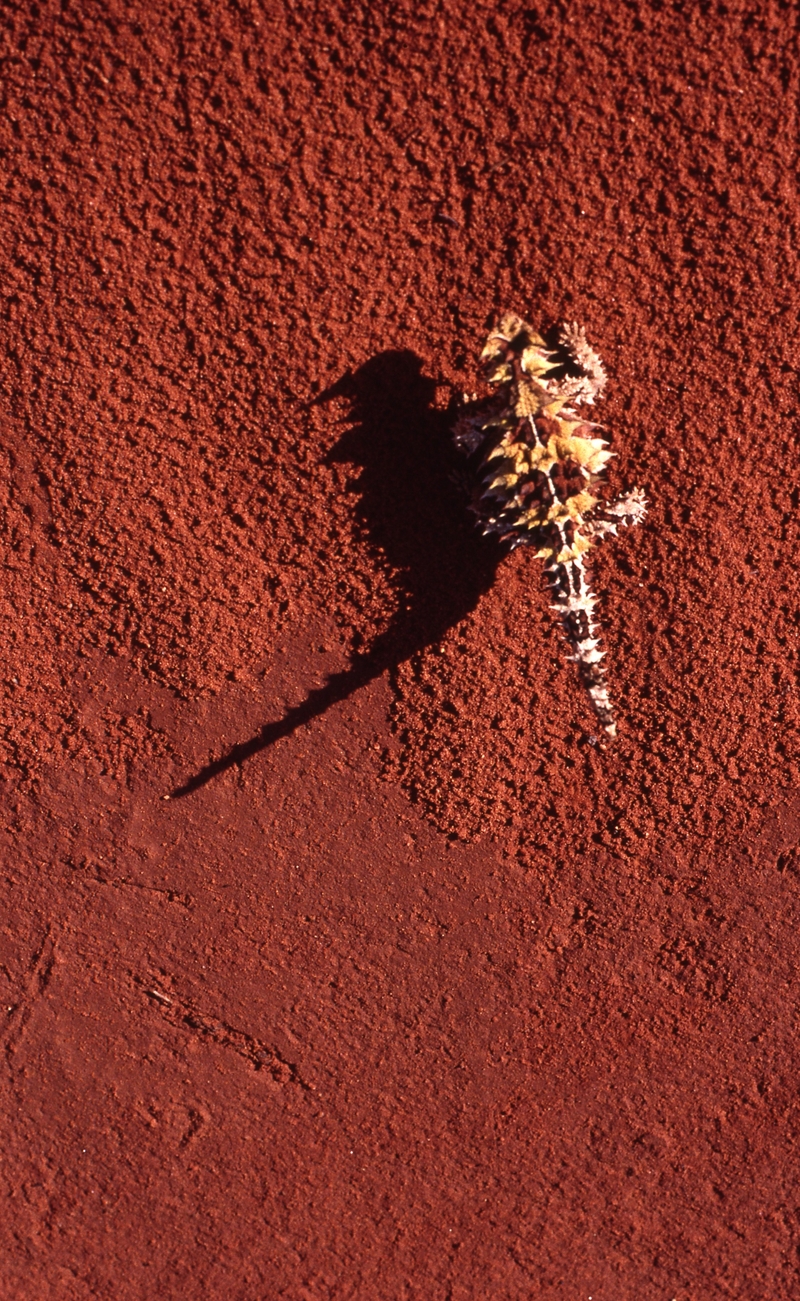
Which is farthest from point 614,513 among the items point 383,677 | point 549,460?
point 383,677

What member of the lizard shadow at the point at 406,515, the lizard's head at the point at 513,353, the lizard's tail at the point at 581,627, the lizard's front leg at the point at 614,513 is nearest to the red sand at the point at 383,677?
the lizard shadow at the point at 406,515

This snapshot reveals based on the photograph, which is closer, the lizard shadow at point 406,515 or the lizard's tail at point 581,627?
the lizard's tail at point 581,627

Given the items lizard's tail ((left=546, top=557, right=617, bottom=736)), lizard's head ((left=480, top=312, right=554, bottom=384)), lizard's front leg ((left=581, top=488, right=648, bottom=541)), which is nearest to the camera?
lizard's head ((left=480, top=312, right=554, bottom=384))

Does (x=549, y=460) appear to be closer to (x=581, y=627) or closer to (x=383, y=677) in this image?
(x=581, y=627)

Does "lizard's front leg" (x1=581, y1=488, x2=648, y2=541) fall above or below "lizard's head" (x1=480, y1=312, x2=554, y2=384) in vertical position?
below

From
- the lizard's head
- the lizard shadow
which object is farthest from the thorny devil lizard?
the lizard shadow

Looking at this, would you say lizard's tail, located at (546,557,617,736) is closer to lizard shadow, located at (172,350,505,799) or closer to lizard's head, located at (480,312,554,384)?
lizard shadow, located at (172,350,505,799)

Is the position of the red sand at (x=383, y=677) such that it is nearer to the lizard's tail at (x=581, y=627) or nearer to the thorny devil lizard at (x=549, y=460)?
the thorny devil lizard at (x=549, y=460)
